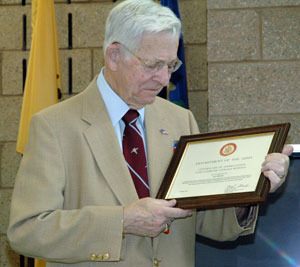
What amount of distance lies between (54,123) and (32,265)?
219 cm

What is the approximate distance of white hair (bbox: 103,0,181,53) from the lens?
6.40ft

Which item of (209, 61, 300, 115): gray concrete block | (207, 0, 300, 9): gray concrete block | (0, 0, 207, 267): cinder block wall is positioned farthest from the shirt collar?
(0, 0, 207, 267): cinder block wall

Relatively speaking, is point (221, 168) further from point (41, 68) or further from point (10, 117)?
point (10, 117)

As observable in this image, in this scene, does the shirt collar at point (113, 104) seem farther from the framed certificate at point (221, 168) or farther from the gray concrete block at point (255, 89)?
the gray concrete block at point (255, 89)

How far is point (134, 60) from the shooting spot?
6.55 ft

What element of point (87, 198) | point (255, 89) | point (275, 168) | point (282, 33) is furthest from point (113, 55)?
point (282, 33)

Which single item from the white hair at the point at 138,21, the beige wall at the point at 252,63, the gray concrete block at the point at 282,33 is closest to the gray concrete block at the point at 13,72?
the beige wall at the point at 252,63

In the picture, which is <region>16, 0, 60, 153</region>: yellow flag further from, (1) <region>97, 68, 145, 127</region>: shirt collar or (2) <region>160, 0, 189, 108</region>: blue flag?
(1) <region>97, 68, 145, 127</region>: shirt collar

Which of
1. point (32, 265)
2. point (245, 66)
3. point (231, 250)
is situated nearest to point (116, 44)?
point (231, 250)

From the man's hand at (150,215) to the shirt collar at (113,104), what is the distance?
1.03ft

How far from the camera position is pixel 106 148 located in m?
1.99

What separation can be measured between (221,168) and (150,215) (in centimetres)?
27

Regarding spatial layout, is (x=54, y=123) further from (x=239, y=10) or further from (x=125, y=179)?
(x=239, y=10)

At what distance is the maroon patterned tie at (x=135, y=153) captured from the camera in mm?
1974
